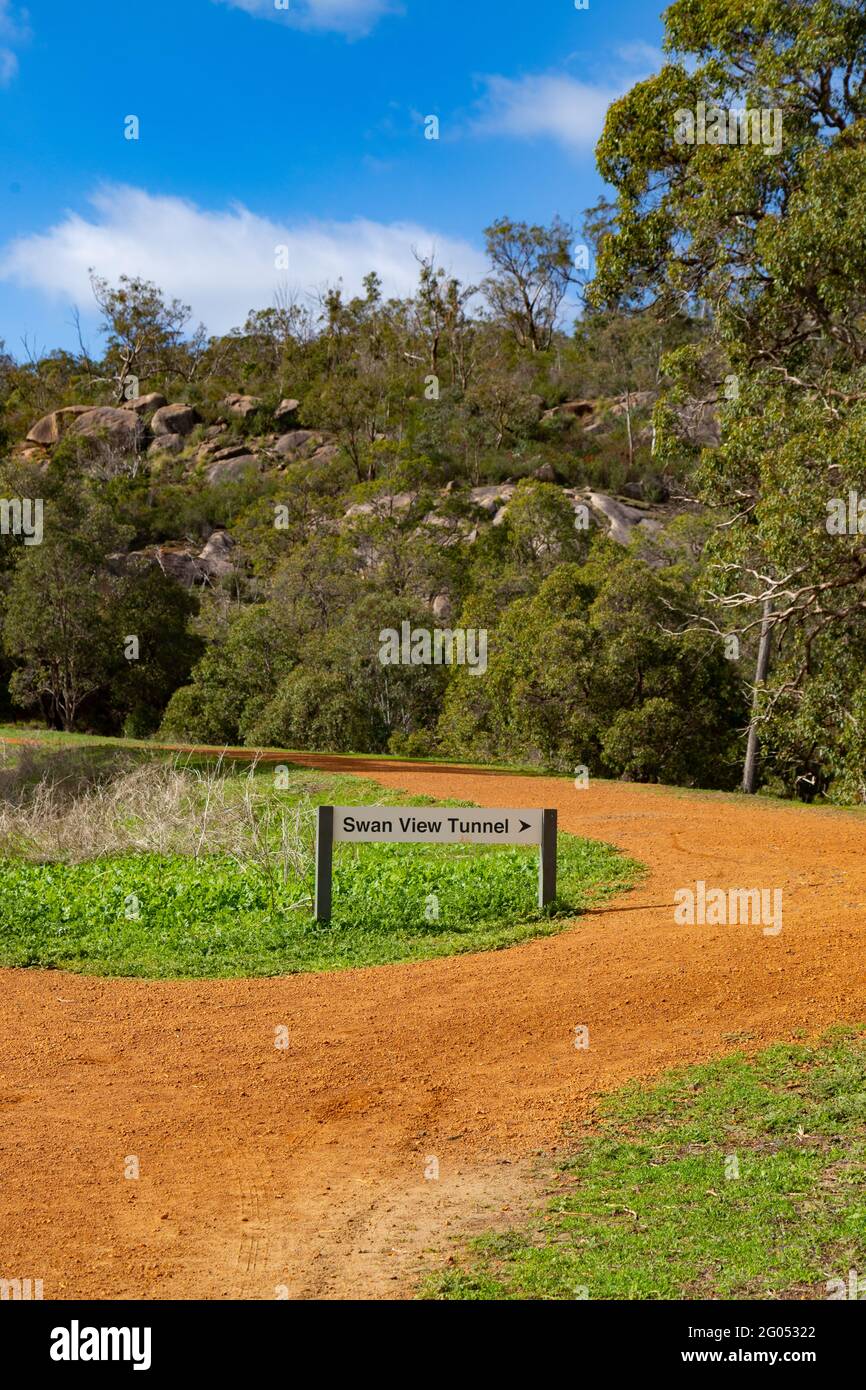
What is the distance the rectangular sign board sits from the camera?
10148 millimetres

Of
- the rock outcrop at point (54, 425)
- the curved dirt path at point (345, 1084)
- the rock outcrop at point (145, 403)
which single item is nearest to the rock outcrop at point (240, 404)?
the rock outcrop at point (145, 403)

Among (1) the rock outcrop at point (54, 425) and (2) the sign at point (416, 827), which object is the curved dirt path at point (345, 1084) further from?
(1) the rock outcrop at point (54, 425)

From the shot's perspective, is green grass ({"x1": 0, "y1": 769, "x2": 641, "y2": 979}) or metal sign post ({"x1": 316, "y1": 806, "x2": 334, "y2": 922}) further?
metal sign post ({"x1": 316, "y1": 806, "x2": 334, "y2": 922})

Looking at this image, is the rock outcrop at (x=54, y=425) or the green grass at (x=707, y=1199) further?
the rock outcrop at (x=54, y=425)

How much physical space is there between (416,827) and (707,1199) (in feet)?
17.5

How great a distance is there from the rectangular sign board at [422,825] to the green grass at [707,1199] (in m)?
3.70

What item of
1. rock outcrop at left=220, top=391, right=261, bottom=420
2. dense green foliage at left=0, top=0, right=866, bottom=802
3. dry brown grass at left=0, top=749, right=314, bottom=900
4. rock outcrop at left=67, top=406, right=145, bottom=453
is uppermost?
rock outcrop at left=220, top=391, right=261, bottom=420

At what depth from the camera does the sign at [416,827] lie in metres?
10.2

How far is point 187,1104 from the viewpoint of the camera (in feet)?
21.9

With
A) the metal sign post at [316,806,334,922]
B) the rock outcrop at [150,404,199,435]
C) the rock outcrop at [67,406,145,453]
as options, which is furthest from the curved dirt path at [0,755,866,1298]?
the rock outcrop at [150,404,199,435]

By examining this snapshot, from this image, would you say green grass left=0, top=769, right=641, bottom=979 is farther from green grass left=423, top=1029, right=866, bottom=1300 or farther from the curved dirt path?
green grass left=423, top=1029, right=866, bottom=1300

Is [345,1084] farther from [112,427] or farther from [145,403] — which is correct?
[145,403]

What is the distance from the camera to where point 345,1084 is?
22.9ft
